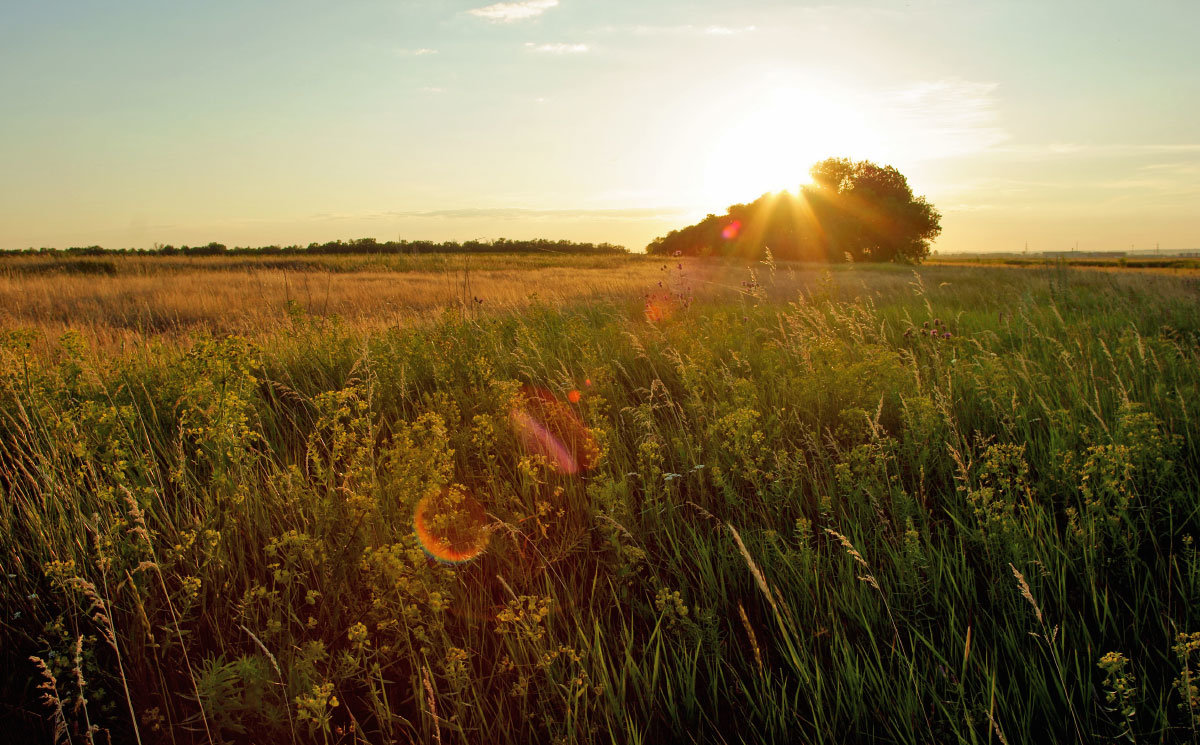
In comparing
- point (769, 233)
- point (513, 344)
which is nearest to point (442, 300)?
point (513, 344)

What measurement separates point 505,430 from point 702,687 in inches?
68.7

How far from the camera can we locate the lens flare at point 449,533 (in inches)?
80.6

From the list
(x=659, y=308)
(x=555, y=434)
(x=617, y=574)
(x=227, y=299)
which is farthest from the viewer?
(x=227, y=299)

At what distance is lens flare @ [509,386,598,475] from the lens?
3.04 metres

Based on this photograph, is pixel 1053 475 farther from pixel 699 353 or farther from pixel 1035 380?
pixel 699 353

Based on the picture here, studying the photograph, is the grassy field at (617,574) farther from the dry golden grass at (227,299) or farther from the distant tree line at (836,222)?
the distant tree line at (836,222)

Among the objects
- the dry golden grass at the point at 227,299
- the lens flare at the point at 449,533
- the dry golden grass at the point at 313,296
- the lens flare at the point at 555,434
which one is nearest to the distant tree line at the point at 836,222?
the dry golden grass at the point at 313,296

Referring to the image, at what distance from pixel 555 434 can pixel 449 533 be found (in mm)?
1117

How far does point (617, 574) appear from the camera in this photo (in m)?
2.22

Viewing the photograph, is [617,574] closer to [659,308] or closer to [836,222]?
[659,308]

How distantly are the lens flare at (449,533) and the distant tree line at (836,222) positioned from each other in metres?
41.7

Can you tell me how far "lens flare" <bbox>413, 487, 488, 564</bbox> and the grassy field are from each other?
21mm

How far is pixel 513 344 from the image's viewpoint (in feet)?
18.2

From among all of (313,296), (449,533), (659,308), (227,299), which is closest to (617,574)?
(449,533)
